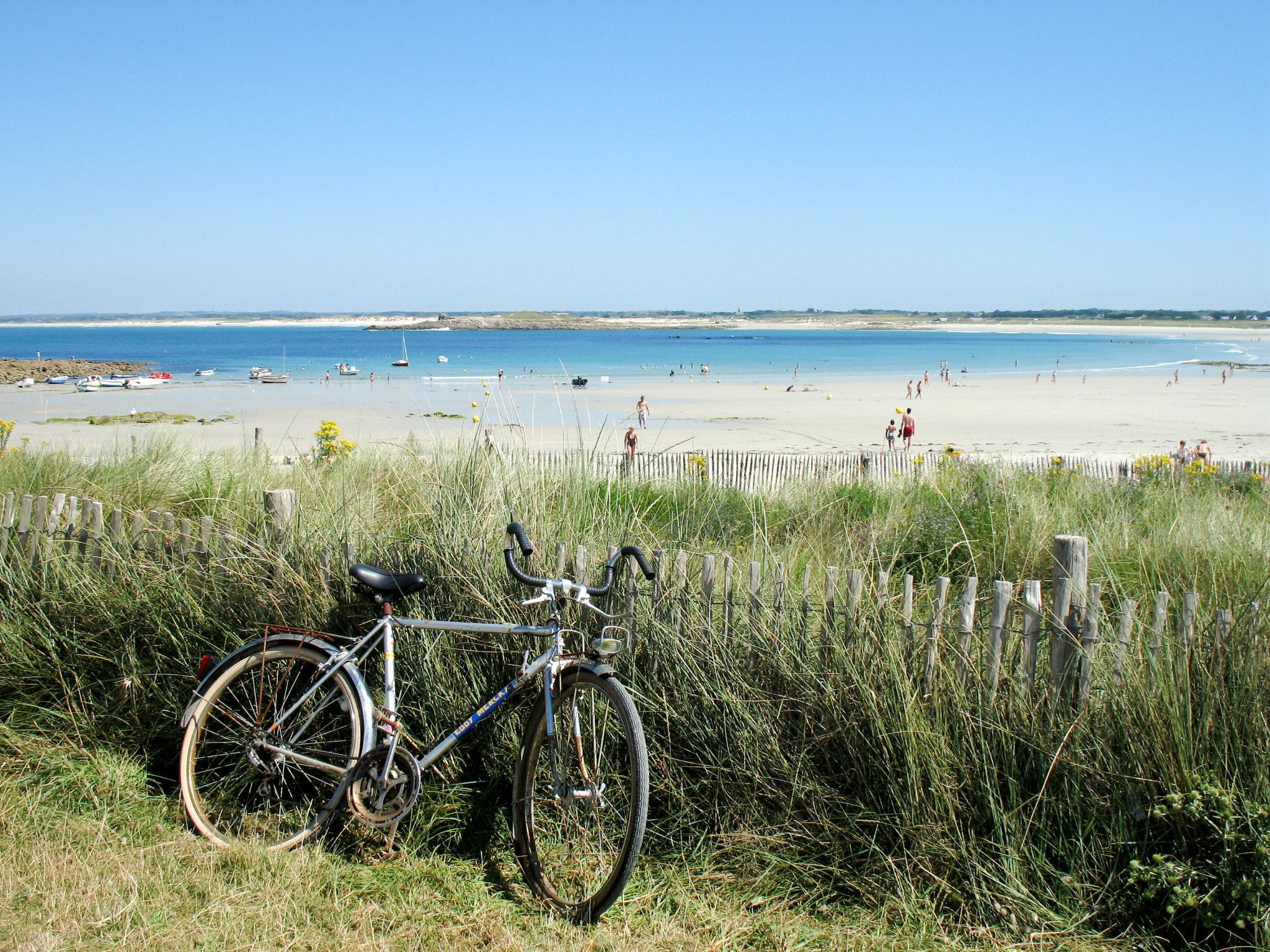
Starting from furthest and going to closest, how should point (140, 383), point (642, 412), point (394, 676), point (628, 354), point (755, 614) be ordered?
point (628, 354) < point (140, 383) < point (642, 412) < point (394, 676) < point (755, 614)

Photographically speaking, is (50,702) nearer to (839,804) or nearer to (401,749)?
(401,749)

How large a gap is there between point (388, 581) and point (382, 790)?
76 centimetres

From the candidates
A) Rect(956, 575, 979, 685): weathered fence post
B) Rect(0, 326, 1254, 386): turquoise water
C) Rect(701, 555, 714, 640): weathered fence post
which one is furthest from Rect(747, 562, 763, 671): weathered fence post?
Rect(0, 326, 1254, 386): turquoise water

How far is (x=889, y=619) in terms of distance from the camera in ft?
11.9

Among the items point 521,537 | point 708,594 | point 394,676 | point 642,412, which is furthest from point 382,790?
point 642,412

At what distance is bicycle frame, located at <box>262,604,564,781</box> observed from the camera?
3.40 m

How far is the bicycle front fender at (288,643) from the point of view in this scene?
3.70m

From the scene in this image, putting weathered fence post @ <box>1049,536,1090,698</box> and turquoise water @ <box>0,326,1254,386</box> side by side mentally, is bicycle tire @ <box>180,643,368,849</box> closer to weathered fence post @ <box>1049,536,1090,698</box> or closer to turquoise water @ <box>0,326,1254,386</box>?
weathered fence post @ <box>1049,536,1090,698</box>

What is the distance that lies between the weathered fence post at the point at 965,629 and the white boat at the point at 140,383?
65662 millimetres

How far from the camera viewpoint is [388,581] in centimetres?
375

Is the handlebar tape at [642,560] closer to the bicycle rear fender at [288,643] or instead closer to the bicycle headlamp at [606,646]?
the bicycle headlamp at [606,646]

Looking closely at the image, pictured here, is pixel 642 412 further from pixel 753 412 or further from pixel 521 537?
pixel 521 537

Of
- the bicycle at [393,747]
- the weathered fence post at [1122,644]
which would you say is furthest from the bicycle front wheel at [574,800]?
the weathered fence post at [1122,644]

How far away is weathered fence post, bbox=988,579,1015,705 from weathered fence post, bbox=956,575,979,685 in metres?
0.07
